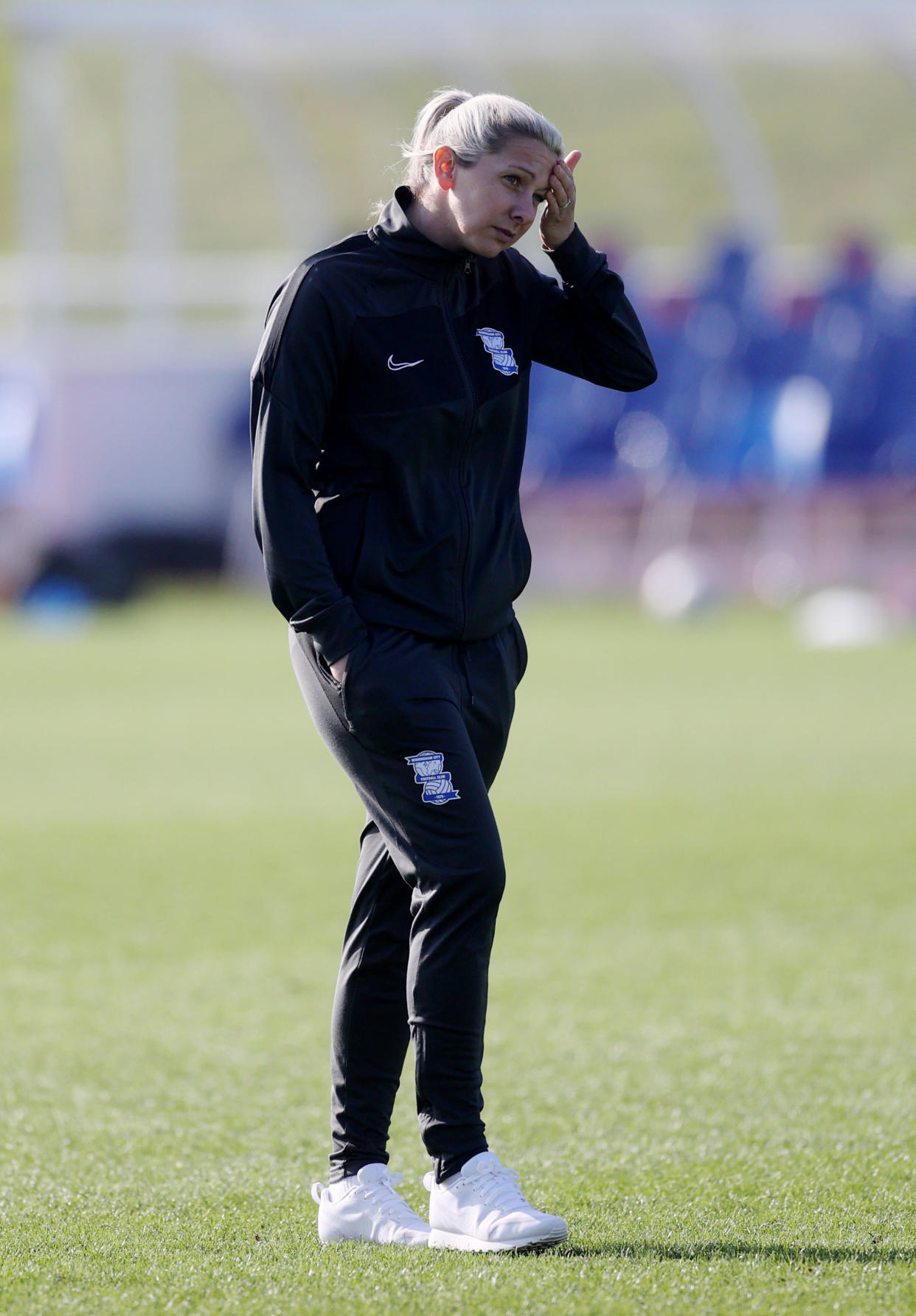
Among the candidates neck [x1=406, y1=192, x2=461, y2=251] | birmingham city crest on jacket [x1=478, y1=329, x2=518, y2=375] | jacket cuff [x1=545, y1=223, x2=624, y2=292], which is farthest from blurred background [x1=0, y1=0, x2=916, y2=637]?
neck [x1=406, y1=192, x2=461, y2=251]

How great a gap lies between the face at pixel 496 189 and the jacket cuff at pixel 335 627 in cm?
63

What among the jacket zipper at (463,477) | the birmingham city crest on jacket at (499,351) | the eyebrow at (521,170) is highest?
the eyebrow at (521,170)

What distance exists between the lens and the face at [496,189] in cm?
307

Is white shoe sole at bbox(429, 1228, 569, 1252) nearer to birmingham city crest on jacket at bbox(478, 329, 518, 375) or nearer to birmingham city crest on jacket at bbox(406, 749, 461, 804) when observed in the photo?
birmingham city crest on jacket at bbox(406, 749, 461, 804)

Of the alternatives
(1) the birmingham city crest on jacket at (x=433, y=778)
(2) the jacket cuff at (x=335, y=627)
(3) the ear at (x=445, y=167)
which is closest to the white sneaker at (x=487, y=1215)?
(1) the birmingham city crest on jacket at (x=433, y=778)

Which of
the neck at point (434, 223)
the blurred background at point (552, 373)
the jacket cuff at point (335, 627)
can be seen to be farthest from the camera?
the blurred background at point (552, 373)

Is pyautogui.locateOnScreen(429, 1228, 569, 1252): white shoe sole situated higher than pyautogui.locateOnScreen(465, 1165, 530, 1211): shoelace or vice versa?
pyautogui.locateOnScreen(465, 1165, 530, 1211): shoelace

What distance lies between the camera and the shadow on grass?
3105mm

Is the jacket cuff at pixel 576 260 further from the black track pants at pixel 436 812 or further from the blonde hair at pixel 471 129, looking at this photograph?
the black track pants at pixel 436 812

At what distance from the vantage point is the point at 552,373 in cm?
1789

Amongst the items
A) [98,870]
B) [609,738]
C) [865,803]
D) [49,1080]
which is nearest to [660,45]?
[609,738]

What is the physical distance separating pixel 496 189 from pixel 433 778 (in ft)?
3.12

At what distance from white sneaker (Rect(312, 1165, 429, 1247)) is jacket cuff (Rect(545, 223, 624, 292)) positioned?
1.57 m

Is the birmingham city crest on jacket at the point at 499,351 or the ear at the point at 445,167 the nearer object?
the ear at the point at 445,167
